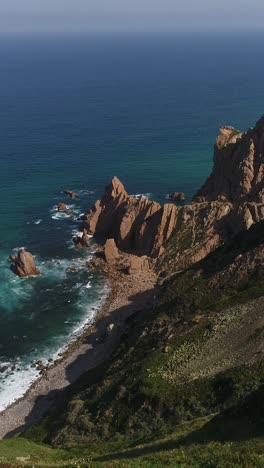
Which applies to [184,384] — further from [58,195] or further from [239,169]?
[58,195]

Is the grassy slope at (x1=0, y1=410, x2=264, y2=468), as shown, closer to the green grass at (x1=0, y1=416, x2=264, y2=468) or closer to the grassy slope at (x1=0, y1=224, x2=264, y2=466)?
the green grass at (x1=0, y1=416, x2=264, y2=468)

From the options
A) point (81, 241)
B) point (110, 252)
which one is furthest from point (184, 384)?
point (81, 241)

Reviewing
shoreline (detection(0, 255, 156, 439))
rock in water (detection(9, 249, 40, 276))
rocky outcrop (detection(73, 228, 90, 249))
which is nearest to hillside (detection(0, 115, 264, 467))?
shoreline (detection(0, 255, 156, 439))

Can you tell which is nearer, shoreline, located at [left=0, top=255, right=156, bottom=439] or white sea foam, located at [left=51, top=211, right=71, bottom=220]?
shoreline, located at [left=0, top=255, right=156, bottom=439]

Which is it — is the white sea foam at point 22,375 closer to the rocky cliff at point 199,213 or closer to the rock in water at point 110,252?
the rock in water at point 110,252

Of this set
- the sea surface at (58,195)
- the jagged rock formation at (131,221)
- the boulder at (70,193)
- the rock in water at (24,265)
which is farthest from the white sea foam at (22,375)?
the boulder at (70,193)

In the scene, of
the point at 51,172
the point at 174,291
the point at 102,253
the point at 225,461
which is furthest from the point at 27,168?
the point at 225,461
